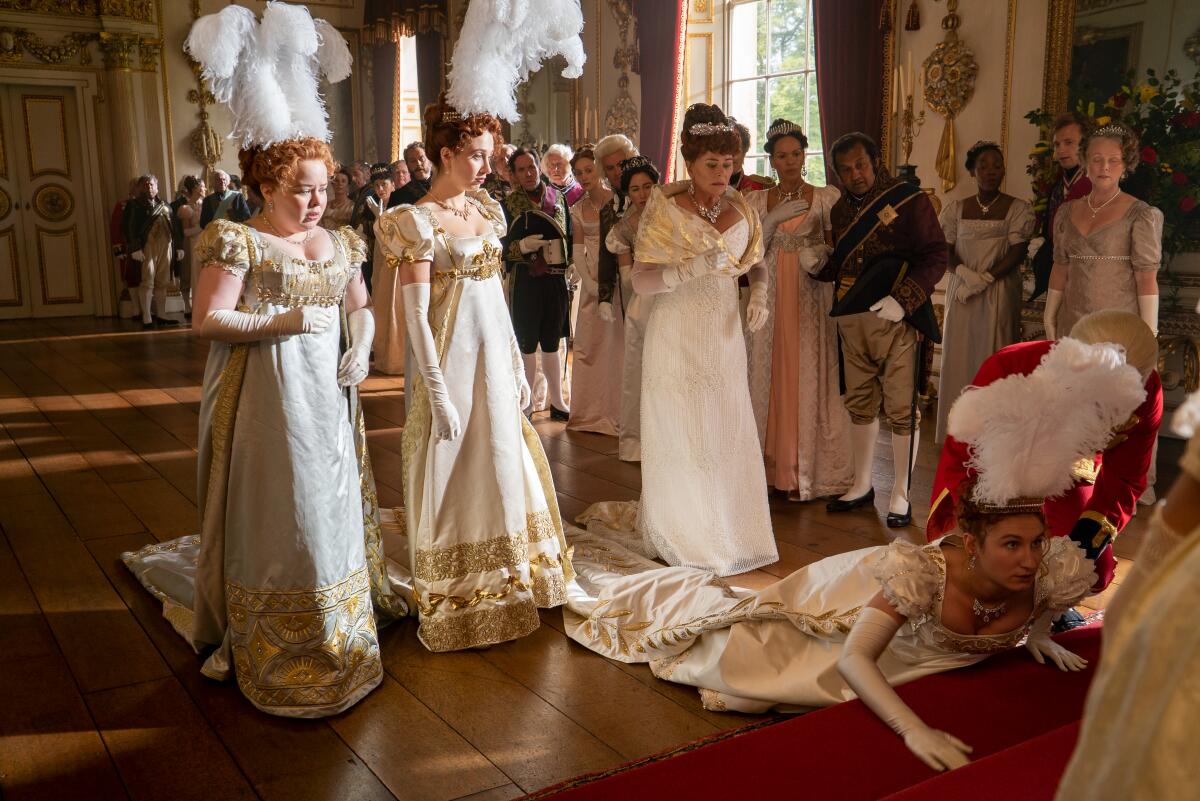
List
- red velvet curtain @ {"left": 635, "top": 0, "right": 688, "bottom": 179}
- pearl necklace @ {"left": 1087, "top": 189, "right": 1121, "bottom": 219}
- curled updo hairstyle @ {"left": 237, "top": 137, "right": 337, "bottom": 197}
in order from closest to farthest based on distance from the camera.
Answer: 1. curled updo hairstyle @ {"left": 237, "top": 137, "right": 337, "bottom": 197}
2. pearl necklace @ {"left": 1087, "top": 189, "right": 1121, "bottom": 219}
3. red velvet curtain @ {"left": 635, "top": 0, "right": 688, "bottom": 179}

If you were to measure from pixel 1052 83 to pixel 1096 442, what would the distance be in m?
4.18

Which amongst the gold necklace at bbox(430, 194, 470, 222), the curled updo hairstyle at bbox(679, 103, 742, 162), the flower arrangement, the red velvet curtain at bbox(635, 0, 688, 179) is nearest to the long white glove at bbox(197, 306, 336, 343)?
the gold necklace at bbox(430, 194, 470, 222)

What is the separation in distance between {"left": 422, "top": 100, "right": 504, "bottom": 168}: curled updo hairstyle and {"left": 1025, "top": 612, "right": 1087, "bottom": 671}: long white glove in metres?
1.97

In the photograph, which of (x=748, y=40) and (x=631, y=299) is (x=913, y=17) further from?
(x=631, y=299)

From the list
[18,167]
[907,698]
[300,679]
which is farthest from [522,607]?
[18,167]

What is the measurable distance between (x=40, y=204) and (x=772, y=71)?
27.7 ft

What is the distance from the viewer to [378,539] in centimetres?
314

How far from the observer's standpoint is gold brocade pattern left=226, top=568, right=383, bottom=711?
2.62m

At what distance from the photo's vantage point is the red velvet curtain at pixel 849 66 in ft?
21.0

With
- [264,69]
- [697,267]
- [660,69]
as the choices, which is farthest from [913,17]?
[264,69]

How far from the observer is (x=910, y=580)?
2.10m

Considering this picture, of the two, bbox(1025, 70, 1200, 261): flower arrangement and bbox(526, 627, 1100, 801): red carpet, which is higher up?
bbox(1025, 70, 1200, 261): flower arrangement

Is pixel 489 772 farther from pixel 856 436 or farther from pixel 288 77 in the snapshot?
Answer: pixel 856 436

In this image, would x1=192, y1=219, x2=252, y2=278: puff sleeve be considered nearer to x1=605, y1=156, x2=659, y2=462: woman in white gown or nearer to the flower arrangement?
x1=605, y1=156, x2=659, y2=462: woman in white gown
